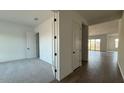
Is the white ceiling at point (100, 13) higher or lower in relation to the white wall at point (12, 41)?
higher

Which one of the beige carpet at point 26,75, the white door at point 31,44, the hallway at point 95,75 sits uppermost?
the white door at point 31,44

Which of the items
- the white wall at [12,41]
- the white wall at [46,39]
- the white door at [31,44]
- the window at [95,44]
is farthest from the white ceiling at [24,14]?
the window at [95,44]

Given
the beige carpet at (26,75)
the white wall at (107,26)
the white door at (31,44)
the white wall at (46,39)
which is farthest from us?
the white wall at (107,26)

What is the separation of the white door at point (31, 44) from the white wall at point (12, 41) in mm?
269

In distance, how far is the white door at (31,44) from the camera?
20.5ft

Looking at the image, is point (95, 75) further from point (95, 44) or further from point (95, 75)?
point (95, 44)

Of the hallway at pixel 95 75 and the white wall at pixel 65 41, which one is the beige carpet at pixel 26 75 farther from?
the hallway at pixel 95 75

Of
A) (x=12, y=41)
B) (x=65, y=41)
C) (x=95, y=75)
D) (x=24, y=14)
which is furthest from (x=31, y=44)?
(x=95, y=75)

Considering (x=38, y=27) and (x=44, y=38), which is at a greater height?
(x=38, y=27)

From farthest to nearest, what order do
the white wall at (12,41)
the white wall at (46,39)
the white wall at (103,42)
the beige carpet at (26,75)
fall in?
the white wall at (103,42)
the white wall at (12,41)
the white wall at (46,39)
the beige carpet at (26,75)
